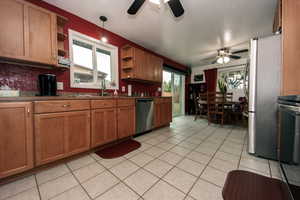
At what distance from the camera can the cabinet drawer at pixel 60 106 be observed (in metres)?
1.33

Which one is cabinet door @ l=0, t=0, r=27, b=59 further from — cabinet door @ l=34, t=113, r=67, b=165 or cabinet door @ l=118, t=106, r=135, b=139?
cabinet door @ l=118, t=106, r=135, b=139

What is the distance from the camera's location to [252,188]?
45.2 inches

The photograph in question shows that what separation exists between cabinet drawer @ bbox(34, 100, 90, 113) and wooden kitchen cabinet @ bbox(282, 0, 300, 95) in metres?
2.69

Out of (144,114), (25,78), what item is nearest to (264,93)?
(144,114)

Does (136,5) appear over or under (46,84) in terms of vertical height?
over

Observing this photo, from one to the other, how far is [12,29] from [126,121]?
198 cm

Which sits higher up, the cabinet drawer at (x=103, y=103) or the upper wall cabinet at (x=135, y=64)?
the upper wall cabinet at (x=135, y=64)

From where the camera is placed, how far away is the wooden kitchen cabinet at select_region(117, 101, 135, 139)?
7.27 ft

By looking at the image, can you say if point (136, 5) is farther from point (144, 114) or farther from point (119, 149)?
point (119, 149)

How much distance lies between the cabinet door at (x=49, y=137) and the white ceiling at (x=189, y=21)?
187 centimetres

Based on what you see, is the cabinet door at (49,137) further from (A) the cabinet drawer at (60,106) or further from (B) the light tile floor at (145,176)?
(B) the light tile floor at (145,176)

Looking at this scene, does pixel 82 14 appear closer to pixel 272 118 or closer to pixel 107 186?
pixel 107 186

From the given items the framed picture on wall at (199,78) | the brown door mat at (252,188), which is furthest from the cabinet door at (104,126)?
the framed picture on wall at (199,78)

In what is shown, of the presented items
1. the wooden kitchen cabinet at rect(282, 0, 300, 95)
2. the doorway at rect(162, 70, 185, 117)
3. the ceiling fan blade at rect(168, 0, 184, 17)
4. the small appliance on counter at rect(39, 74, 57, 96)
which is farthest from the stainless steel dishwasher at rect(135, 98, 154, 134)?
the wooden kitchen cabinet at rect(282, 0, 300, 95)
